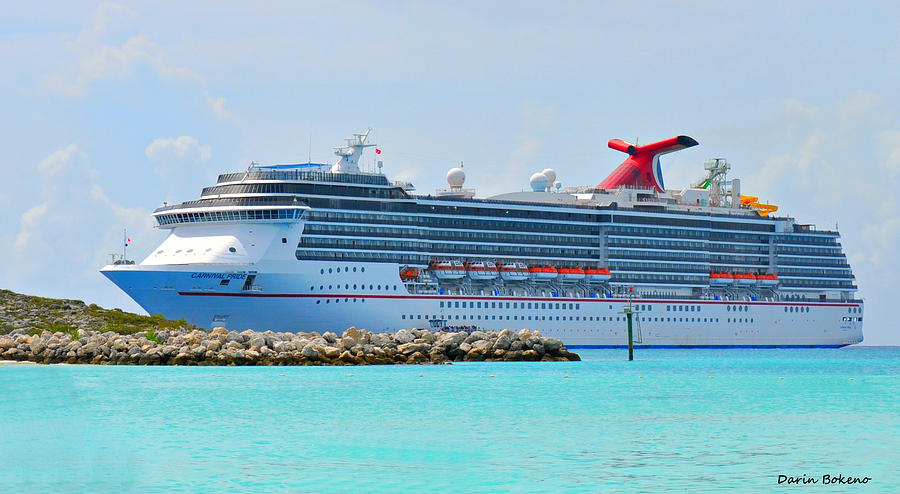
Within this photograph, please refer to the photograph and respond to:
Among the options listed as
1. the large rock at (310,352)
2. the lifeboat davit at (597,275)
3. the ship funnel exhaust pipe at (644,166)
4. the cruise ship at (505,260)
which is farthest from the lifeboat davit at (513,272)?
the large rock at (310,352)

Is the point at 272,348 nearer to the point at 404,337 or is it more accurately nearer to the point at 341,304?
the point at 404,337

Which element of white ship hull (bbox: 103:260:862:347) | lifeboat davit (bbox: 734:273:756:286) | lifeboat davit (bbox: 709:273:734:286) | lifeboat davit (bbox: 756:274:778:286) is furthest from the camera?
lifeboat davit (bbox: 756:274:778:286)

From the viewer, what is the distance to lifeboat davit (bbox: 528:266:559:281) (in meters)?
79.6

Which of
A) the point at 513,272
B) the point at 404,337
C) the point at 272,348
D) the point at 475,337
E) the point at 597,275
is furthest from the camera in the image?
the point at 597,275

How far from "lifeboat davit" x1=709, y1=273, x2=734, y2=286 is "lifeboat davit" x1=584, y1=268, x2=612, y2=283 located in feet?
31.5

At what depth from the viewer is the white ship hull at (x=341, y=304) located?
67750 mm

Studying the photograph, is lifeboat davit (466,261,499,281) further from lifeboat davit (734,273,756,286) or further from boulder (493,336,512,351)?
lifeboat davit (734,273,756,286)

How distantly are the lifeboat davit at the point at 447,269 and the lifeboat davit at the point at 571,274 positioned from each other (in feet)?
24.5

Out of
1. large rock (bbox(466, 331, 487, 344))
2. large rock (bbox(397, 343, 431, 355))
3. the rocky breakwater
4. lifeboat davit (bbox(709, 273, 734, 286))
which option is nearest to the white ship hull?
lifeboat davit (bbox(709, 273, 734, 286))

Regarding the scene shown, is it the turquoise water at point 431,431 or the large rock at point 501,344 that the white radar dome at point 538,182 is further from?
the turquoise water at point 431,431

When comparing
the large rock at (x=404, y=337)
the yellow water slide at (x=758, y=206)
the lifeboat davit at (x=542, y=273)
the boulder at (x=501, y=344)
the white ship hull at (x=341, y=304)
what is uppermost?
the yellow water slide at (x=758, y=206)

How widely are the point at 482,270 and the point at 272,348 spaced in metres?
25.7

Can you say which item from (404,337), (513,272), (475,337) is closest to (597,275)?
(513,272)

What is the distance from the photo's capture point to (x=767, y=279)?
304 ft
